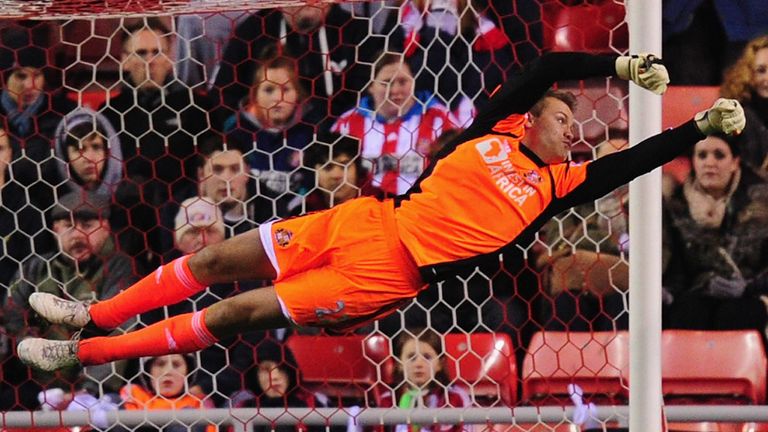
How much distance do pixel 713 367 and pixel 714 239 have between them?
1.38 feet

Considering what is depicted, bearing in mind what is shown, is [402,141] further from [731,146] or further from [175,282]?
[175,282]

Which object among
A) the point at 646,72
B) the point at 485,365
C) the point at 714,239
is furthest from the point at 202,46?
the point at 646,72

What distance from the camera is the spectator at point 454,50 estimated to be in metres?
4.21

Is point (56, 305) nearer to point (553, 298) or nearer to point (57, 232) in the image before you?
point (57, 232)

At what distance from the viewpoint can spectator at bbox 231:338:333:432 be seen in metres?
4.19

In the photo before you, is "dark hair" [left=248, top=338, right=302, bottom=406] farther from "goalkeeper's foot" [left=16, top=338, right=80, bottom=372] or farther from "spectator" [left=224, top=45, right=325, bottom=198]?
"goalkeeper's foot" [left=16, top=338, right=80, bottom=372]

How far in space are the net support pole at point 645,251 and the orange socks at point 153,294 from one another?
3.28 feet

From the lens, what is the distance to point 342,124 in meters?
4.27

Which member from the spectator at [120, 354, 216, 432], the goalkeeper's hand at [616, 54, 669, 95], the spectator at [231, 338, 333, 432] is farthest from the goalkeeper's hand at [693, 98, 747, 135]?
the spectator at [120, 354, 216, 432]

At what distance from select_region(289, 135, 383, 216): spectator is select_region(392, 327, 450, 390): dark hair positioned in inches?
17.3

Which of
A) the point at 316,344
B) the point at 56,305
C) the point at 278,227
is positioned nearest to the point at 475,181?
the point at 278,227

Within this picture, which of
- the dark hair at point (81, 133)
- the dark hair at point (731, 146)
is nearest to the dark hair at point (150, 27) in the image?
the dark hair at point (81, 133)

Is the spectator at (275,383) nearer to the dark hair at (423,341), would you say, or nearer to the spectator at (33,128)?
the dark hair at (423,341)

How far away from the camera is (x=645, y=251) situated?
307 cm
